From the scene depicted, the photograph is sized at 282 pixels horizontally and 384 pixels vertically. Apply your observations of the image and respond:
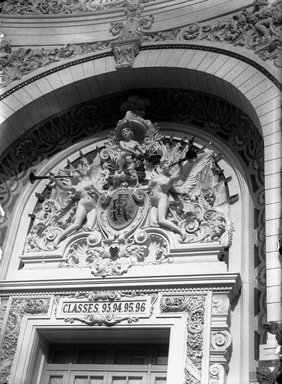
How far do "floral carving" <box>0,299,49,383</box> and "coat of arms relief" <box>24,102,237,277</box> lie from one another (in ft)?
2.50

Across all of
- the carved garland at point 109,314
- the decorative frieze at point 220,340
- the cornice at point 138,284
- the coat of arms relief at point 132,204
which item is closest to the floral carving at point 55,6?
the coat of arms relief at point 132,204

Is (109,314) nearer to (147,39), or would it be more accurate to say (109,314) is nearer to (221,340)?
(221,340)

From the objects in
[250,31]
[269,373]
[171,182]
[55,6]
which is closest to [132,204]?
[171,182]

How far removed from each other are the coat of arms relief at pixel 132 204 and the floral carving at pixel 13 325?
0.76m

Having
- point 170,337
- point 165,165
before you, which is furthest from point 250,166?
point 170,337

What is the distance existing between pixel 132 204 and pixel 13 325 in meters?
2.50

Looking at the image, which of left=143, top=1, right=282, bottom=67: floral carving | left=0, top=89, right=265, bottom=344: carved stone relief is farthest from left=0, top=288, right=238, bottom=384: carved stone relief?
left=143, top=1, right=282, bottom=67: floral carving

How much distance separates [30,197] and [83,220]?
124cm

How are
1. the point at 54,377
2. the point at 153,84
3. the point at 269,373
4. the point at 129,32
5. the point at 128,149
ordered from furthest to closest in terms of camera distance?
1. the point at 129,32
2. the point at 153,84
3. the point at 128,149
4. the point at 54,377
5. the point at 269,373

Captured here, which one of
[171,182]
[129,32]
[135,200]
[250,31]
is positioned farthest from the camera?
[129,32]

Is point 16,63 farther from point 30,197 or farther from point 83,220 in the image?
point 83,220

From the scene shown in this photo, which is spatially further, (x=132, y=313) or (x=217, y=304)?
(x=132, y=313)

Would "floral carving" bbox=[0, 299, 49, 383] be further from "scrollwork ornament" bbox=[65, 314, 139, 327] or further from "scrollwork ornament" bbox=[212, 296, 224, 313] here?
"scrollwork ornament" bbox=[212, 296, 224, 313]

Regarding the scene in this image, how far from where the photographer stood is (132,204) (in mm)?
9266
